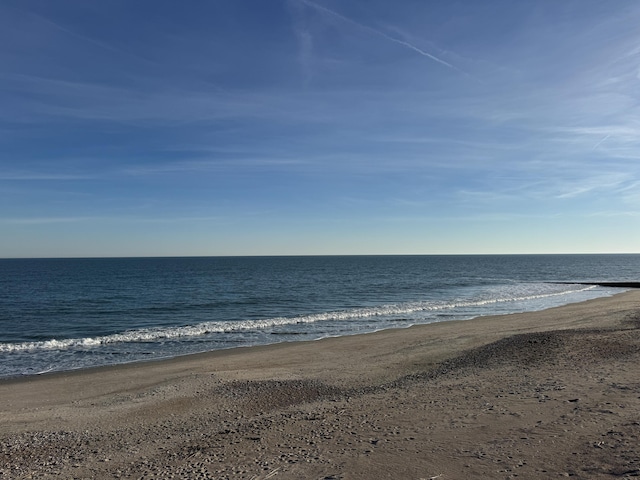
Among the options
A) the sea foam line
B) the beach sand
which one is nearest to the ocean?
the sea foam line

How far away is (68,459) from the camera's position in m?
8.33

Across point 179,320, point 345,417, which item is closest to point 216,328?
point 179,320

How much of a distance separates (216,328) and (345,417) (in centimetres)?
1901

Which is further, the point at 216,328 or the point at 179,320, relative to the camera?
the point at 179,320

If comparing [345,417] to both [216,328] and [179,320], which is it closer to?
[216,328]

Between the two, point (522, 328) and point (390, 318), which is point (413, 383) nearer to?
point (522, 328)

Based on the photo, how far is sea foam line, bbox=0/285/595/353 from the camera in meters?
22.7

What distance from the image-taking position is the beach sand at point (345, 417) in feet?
24.3

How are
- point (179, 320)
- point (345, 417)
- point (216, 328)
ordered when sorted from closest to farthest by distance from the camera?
point (345, 417)
point (216, 328)
point (179, 320)

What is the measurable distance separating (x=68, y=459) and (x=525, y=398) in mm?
9495

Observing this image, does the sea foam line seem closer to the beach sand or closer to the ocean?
the ocean

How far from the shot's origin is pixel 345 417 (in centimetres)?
983

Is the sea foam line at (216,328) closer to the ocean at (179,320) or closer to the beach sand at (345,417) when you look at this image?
the ocean at (179,320)

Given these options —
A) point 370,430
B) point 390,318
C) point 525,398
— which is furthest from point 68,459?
point 390,318
